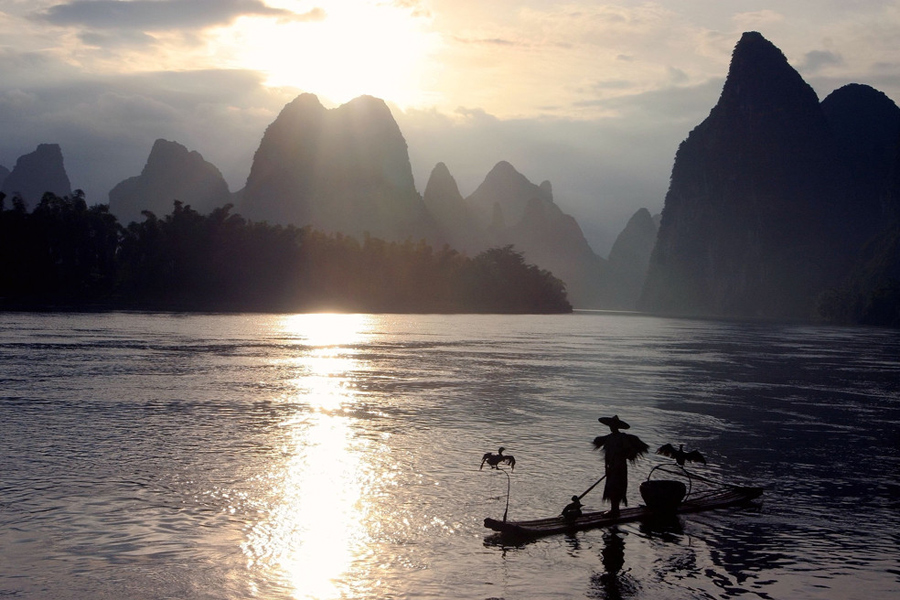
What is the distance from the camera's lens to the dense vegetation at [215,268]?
12075 centimetres

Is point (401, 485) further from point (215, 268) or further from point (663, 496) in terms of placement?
point (215, 268)

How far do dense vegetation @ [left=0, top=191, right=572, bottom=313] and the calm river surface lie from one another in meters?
92.2

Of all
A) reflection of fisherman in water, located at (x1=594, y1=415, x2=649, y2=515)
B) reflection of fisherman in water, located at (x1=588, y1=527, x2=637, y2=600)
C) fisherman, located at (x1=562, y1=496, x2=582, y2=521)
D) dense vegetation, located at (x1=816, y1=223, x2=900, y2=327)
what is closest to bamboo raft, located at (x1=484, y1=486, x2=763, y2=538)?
fisherman, located at (x1=562, y1=496, x2=582, y2=521)

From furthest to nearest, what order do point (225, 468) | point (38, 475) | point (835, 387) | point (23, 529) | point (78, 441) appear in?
1. point (835, 387)
2. point (78, 441)
3. point (225, 468)
4. point (38, 475)
5. point (23, 529)

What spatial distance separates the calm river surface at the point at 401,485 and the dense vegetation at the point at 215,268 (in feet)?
303

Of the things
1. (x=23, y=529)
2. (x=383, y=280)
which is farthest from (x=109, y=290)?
(x=23, y=529)

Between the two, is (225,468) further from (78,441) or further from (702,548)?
(702,548)

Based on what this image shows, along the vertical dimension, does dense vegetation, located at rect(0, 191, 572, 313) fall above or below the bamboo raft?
above

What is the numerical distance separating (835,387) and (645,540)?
100 ft

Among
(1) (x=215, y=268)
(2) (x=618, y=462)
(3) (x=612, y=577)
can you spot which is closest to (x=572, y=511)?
(2) (x=618, y=462)

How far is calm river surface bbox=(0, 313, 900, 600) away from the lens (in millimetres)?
11562

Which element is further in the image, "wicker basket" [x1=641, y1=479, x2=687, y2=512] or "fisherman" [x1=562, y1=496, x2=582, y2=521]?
"wicker basket" [x1=641, y1=479, x2=687, y2=512]

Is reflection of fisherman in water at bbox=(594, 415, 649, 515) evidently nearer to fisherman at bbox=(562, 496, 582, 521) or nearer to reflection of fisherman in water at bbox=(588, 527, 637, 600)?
fisherman at bbox=(562, 496, 582, 521)

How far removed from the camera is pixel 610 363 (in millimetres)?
52531
